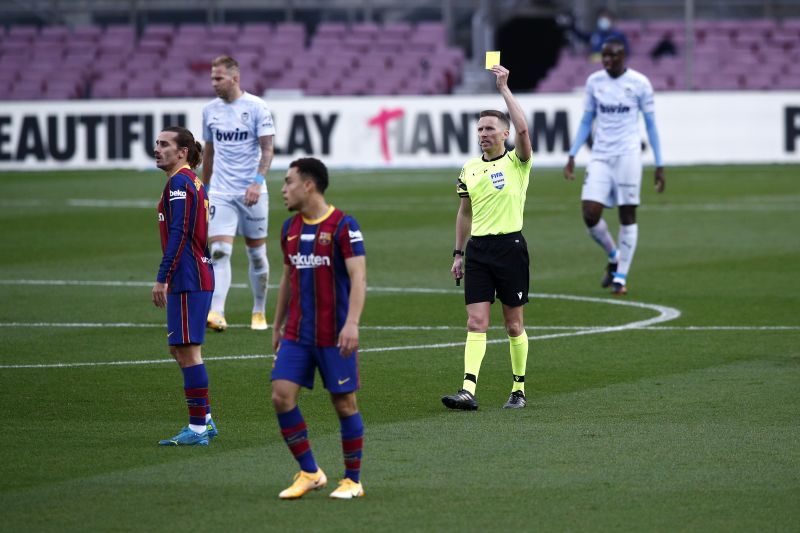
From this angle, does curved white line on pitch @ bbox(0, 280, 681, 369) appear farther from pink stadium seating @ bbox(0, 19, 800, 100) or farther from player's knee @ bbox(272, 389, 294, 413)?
pink stadium seating @ bbox(0, 19, 800, 100)

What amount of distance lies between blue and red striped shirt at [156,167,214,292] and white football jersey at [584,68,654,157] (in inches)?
306

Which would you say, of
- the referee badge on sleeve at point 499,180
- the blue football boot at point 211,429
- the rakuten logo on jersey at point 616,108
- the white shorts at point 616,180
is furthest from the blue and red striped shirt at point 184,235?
the rakuten logo on jersey at point 616,108

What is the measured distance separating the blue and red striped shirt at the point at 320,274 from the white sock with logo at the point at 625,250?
8456mm

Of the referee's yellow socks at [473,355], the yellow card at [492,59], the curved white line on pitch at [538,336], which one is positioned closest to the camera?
the yellow card at [492,59]

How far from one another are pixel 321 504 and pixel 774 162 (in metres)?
25.8

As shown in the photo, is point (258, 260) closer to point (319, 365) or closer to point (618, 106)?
point (618, 106)

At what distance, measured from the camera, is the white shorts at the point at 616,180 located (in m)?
15.7

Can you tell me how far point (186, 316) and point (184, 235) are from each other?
1.48 ft

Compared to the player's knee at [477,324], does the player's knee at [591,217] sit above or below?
above

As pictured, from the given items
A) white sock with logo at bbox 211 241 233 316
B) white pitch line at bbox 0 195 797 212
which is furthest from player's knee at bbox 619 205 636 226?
white pitch line at bbox 0 195 797 212

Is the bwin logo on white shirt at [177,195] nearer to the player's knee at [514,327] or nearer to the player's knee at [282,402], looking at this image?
the player's knee at [282,402]

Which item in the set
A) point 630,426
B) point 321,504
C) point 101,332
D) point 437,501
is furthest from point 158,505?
point 101,332

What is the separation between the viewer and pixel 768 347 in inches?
472

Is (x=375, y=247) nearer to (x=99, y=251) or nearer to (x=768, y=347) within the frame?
(x=99, y=251)
